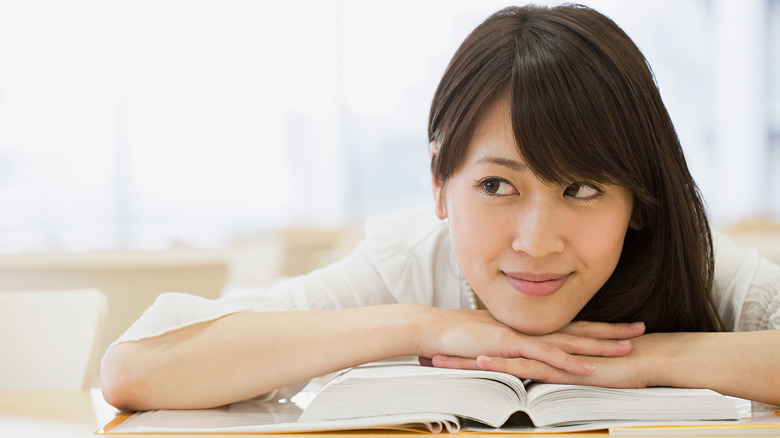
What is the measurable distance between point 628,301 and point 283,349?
1.77 feet

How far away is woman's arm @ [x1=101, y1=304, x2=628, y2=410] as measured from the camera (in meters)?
1.01

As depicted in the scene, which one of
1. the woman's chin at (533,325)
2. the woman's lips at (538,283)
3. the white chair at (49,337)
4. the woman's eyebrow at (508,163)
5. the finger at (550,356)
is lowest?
the white chair at (49,337)

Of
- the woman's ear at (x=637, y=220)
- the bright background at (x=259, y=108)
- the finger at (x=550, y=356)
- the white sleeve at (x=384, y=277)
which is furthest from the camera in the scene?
the bright background at (x=259, y=108)

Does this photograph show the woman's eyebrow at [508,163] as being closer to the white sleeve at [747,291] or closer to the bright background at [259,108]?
the white sleeve at [747,291]

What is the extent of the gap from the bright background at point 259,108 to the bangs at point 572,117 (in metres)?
4.28

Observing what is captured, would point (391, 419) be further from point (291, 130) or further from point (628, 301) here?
point (291, 130)

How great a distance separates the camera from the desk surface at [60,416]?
0.84 meters

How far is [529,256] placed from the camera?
3.40 feet

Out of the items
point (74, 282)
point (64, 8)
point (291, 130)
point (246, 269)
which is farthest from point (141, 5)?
point (74, 282)

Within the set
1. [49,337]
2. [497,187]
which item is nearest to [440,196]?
[497,187]

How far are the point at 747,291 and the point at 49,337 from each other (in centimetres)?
120

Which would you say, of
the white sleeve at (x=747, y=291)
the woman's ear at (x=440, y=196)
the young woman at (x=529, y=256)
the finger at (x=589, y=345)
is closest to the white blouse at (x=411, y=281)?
the white sleeve at (x=747, y=291)

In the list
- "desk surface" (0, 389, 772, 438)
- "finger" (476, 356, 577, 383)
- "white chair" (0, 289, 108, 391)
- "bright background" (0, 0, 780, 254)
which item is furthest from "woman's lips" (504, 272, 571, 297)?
"bright background" (0, 0, 780, 254)

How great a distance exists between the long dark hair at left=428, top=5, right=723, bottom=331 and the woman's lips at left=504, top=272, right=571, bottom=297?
14cm
